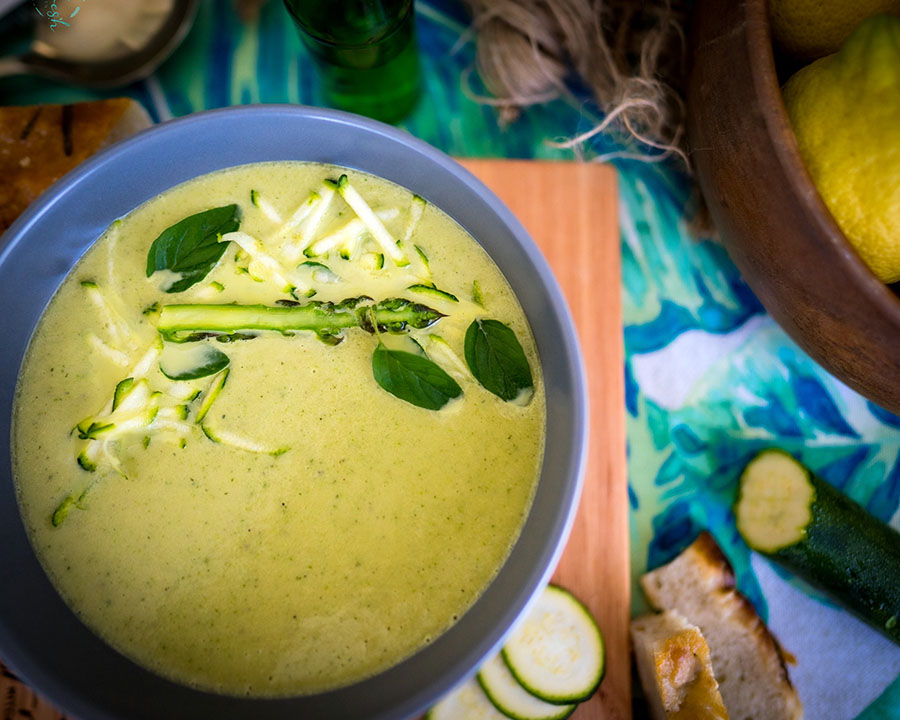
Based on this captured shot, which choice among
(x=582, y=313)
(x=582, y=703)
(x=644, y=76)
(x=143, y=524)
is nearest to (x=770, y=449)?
(x=582, y=313)

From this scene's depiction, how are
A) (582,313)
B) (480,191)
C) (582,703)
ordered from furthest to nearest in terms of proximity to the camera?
(582,313), (582,703), (480,191)

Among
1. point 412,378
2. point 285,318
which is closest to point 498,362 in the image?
point 412,378

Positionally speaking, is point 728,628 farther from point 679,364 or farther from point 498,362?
point 498,362

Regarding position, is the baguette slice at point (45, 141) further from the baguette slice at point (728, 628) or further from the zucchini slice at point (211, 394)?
the baguette slice at point (728, 628)

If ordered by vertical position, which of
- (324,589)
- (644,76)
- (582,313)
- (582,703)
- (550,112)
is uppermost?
(644,76)

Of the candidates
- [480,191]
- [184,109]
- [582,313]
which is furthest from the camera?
[184,109]

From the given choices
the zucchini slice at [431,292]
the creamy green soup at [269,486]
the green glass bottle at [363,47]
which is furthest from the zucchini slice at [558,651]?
the green glass bottle at [363,47]

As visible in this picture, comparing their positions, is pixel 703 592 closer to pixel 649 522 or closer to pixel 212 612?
pixel 649 522
